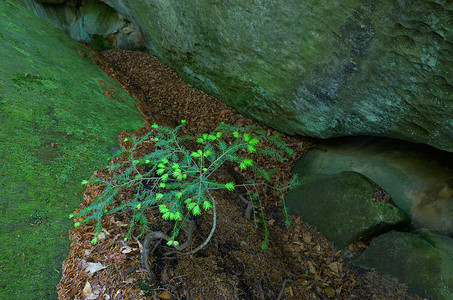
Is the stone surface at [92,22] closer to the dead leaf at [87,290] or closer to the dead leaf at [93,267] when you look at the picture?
the dead leaf at [93,267]

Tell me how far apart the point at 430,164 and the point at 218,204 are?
3692 mm

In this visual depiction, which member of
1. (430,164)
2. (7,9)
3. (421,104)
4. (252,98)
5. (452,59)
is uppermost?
(452,59)

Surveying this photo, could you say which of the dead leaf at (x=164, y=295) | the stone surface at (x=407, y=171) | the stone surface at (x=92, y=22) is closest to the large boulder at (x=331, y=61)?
the stone surface at (x=407, y=171)

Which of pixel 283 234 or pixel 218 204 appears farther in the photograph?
pixel 283 234

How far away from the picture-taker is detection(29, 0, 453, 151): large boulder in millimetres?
2994

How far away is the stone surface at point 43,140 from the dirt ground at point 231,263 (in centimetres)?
22

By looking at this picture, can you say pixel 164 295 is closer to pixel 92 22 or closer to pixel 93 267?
pixel 93 267

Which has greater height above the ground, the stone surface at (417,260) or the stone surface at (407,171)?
the stone surface at (407,171)

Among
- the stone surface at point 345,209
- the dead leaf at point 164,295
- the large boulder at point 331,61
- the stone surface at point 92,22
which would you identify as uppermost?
the large boulder at point 331,61

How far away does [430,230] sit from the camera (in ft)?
12.9

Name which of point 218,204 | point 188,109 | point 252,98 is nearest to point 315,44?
point 252,98

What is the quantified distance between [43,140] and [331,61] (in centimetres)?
440

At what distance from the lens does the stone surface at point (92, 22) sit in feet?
30.0

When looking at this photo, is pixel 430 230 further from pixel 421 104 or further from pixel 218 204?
pixel 218 204
